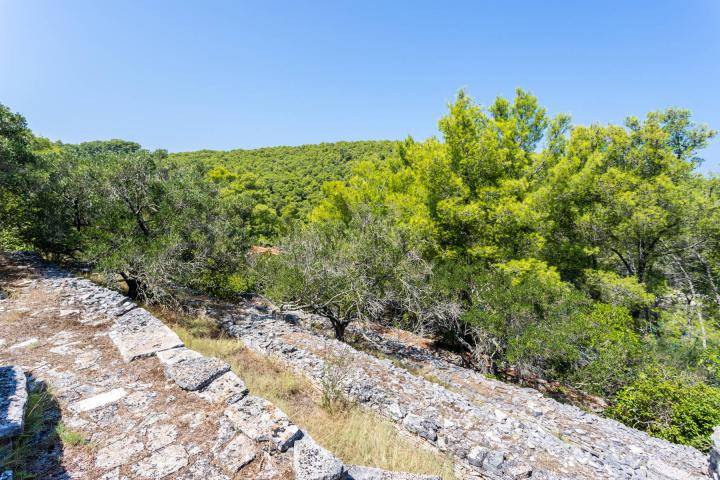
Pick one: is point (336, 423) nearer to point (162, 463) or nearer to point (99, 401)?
point (162, 463)

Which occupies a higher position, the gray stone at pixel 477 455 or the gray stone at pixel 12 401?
the gray stone at pixel 12 401

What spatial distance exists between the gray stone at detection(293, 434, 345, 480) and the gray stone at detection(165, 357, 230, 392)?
203cm

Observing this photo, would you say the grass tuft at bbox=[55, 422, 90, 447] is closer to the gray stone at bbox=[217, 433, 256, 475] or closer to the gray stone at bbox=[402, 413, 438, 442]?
the gray stone at bbox=[217, 433, 256, 475]

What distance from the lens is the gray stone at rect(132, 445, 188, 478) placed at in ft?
10.2

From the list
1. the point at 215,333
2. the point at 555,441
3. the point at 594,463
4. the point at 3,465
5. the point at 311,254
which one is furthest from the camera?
the point at 311,254

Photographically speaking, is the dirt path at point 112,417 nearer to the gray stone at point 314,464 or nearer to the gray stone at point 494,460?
the gray stone at point 314,464

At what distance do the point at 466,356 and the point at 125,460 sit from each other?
11.7m

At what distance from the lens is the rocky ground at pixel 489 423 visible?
4996 millimetres

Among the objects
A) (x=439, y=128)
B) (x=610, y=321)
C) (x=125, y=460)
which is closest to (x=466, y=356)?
(x=610, y=321)

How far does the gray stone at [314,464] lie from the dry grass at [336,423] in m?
1.03

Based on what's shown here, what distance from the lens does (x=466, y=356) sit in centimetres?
1245

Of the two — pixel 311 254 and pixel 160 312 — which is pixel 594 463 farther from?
pixel 160 312

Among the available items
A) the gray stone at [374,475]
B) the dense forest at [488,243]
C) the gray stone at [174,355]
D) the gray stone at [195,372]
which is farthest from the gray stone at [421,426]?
the dense forest at [488,243]

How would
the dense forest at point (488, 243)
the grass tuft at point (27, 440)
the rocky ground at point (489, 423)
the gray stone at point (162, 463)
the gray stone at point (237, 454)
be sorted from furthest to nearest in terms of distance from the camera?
the dense forest at point (488, 243) < the rocky ground at point (489, 423) < the gray stone at point (237, 454) < the gray stone at point (162, 463) < the grass tuft at point (27, 440)
